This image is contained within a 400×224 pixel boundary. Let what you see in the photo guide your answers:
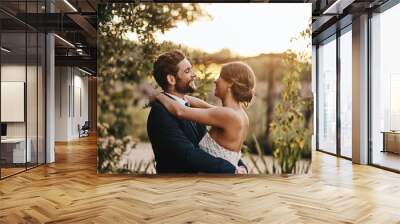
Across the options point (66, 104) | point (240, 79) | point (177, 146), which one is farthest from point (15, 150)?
point (66, 104)

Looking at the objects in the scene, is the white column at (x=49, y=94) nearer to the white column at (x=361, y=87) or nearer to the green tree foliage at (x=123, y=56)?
the green tree foliage at (x=123, y=56)

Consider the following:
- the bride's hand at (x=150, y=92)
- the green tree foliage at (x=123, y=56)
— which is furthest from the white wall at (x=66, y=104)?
the bride's hand at (x=150, y=92)

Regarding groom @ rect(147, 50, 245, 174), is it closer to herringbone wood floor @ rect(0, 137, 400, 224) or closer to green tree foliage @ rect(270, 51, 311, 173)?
herringbone wood floor @ rect(0, 137, 400, 224)

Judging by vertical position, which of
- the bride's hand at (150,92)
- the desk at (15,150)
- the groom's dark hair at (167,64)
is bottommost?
the desk at (15,150)

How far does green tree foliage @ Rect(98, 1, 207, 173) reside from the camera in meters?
6.60

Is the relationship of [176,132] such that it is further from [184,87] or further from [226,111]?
[226,111]

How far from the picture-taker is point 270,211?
4.33 meters

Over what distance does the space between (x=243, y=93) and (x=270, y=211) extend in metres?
2.64

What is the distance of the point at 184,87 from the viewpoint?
21.6 feet

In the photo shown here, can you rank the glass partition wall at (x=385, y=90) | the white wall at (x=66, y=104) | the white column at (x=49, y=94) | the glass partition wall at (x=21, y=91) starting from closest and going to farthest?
the glass partition wall at (x=21, y=91) → the glass partition wall at (x=385, y=90) → the white column at (x=49, y=94) → the white wall at (x=66, y=104)

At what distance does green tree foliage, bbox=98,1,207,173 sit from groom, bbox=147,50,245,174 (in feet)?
0.90

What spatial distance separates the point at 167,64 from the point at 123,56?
0.74 meters

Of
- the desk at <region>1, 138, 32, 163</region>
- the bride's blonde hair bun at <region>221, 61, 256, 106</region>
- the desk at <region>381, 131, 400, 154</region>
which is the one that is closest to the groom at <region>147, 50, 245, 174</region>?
the bride's blonde hair bun at <region>221, 61, 256, 106</region>

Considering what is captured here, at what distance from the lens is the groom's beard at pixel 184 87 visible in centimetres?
658
